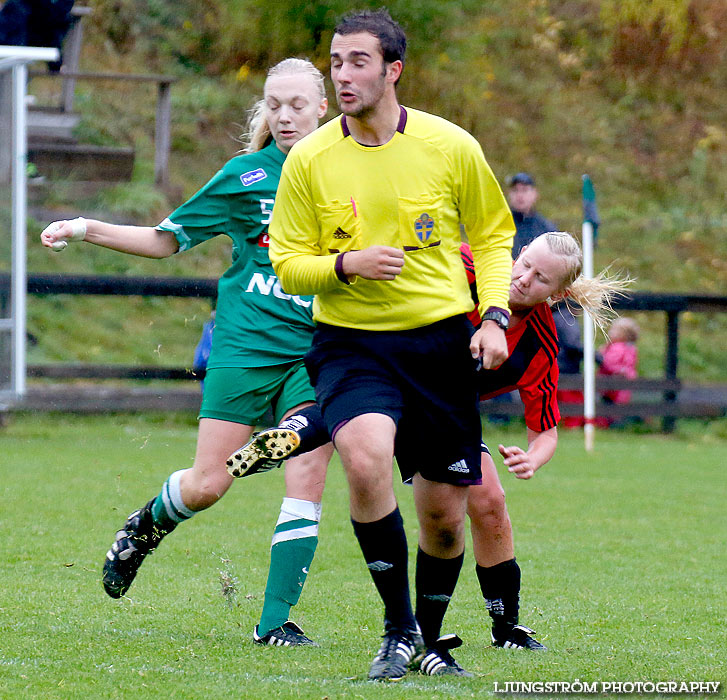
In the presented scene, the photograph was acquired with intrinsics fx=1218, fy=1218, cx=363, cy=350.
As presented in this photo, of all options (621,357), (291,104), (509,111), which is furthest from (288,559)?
(509,111)

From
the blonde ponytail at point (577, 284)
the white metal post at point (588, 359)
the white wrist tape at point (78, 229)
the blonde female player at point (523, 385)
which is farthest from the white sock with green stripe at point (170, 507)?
the white metal post at point (588, 359)

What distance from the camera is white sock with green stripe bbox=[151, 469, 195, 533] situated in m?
4.49

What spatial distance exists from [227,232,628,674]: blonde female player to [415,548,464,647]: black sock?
304 millimetres

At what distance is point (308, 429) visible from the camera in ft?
13.0

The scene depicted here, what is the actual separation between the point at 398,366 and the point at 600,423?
917 cm

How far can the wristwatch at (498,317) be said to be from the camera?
355 cm

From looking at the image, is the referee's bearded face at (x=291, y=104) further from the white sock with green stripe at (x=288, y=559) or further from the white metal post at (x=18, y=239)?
the white metal post at (x=18, y=239)

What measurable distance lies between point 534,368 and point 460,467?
69 cm

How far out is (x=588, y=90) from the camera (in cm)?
2114

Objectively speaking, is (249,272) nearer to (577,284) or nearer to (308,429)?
(308,429)

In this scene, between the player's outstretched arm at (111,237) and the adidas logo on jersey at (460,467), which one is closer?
the adidas logo on jersey at (460,467)

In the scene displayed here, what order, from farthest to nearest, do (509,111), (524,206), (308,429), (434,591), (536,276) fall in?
1. (509,111)
2. (524,206)
3. (536,276)
4. (308,429)
5. (434,591)

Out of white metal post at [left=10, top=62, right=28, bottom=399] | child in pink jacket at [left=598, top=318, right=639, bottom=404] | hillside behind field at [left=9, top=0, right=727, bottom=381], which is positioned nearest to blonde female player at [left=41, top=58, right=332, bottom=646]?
white metal post at [left=10, top=62, right=28, bottom=399]

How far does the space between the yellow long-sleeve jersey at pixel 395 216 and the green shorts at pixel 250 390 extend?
2.51 ft
